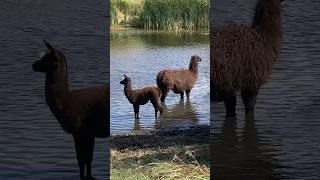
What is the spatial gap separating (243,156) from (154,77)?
898mm

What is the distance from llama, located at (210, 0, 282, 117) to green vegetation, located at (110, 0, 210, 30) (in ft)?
0.71

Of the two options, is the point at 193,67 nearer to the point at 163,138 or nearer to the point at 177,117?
the point at 177,117

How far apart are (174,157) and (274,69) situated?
1.00 metres

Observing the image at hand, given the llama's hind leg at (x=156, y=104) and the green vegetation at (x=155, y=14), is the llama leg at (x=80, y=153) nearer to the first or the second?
the llama's hind leg at (x=156, y=104)

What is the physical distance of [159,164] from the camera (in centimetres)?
347

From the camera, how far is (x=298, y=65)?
11.5 ft

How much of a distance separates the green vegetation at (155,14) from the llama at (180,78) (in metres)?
0.33

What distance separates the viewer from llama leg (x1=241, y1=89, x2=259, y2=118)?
11.6 ft

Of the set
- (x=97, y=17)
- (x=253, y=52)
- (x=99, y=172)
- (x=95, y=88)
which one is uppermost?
(x=97, y=17)

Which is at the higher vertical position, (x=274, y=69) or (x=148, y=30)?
(x=148, y=30)

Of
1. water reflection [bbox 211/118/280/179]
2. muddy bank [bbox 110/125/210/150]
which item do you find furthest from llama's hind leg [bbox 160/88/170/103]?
water reflection [bbox 211/118/280/179]

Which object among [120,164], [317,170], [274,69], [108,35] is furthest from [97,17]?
[317,170]

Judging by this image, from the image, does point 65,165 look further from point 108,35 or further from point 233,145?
point 233,145

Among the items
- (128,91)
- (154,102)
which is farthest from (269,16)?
(128,91)
